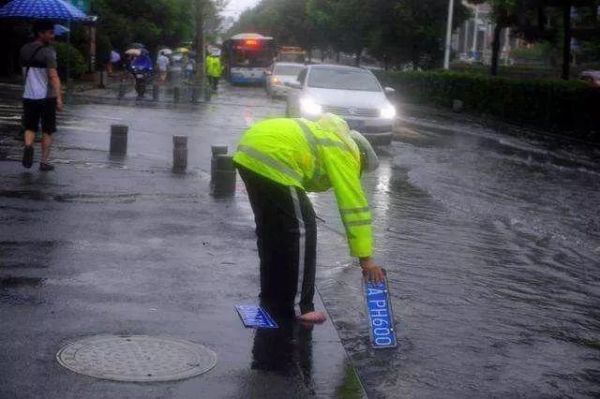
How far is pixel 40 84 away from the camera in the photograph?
12664 millimetres

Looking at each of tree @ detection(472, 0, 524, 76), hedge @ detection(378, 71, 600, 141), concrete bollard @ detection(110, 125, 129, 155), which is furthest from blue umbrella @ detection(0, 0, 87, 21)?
tree @ detection(472, 0, 524, 76)

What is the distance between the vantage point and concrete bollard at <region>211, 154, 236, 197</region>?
1252cm

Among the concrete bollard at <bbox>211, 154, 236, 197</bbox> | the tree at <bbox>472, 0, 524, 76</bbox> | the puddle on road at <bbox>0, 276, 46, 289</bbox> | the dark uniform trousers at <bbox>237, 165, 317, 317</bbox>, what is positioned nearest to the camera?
the dark uniform trousers at <bbox>237, 165, 317, 317</bbox>

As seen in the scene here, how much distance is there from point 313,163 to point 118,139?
9.84 metres

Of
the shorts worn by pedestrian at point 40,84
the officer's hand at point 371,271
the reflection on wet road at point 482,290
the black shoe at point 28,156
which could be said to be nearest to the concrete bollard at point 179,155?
the shorts worn by pedestrian at point 40,84

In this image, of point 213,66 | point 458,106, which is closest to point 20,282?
point 458,106

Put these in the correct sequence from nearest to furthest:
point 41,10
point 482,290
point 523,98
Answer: point 482,290
point 41,10
point 523,98

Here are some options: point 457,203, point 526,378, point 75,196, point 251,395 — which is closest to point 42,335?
point 251,395

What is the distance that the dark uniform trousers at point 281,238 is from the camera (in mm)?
6613

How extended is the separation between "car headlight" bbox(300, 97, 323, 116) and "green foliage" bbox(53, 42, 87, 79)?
53.2 ft

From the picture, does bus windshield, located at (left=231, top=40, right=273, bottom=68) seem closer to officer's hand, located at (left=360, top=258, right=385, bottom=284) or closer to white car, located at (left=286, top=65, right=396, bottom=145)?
white car, located at (left=286, top=65, right=396, bottom=145)

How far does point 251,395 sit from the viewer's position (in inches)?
216

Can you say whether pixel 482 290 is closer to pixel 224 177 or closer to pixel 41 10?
pixel 224 177

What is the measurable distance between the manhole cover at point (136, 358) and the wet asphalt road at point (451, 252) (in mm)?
983
